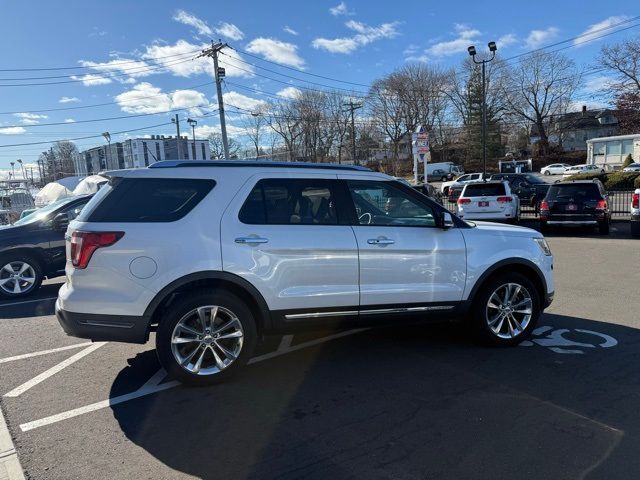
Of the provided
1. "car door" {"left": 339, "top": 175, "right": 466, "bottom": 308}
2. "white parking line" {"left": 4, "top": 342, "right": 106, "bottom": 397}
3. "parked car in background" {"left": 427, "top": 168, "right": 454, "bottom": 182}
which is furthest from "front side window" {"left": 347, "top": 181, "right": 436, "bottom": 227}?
"parked car in background" {"left": 427, "top": 168, "right": 454, "bottom": 182}

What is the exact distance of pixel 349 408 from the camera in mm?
3627

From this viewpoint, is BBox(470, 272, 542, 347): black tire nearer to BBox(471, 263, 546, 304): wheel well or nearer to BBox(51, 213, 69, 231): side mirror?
BBox(471, 263, 546, 304): wheel well

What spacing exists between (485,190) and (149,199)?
1297cm

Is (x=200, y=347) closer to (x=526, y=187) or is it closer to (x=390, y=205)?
(x=390, y=205)

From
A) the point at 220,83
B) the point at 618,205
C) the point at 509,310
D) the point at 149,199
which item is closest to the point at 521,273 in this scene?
the point at 509,310

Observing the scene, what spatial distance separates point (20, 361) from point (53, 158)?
10299cm

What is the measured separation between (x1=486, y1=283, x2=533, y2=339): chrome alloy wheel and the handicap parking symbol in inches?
8.8

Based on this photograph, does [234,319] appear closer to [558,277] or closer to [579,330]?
[579,330]

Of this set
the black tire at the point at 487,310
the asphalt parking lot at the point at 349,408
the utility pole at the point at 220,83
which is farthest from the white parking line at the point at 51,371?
the utility pole at the point at 220,83

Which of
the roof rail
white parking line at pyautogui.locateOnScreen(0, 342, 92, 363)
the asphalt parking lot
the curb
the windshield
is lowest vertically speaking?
the asphalt parking lot

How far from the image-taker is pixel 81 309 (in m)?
3.85

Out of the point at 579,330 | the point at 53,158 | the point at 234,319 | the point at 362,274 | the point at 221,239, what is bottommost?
the point at 579,330

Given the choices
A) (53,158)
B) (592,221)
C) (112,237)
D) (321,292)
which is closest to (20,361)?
(112,237)

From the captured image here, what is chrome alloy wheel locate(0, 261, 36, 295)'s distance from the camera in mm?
8094
